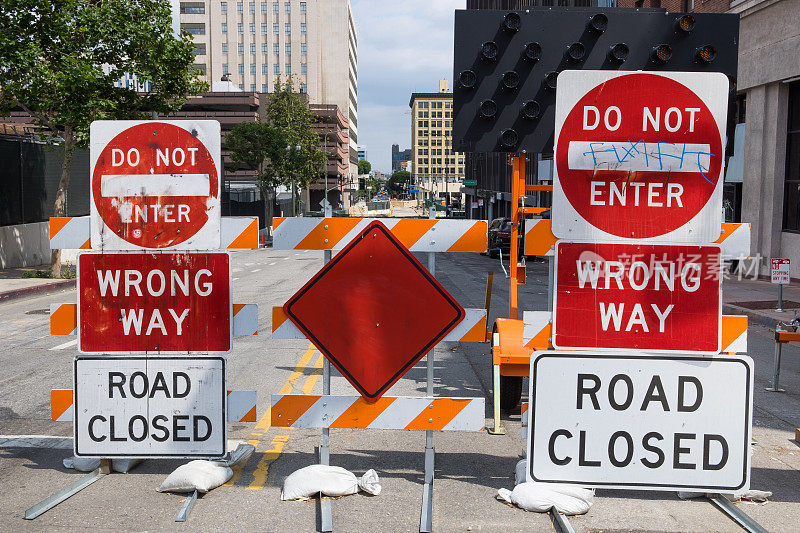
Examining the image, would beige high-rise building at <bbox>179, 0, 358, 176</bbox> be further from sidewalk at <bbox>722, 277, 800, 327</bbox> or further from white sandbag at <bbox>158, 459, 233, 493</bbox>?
white sandbag at <bbox>158, 459, 233, 493</bbox>

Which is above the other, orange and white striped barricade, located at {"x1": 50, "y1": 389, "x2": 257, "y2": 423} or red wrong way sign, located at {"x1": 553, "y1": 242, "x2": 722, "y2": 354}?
red wrong way sign, located at {"x1": 553, "y1": 242, "x2": 722, "y2": 354}

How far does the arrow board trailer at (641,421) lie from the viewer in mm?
4363

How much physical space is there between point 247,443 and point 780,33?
24.9m

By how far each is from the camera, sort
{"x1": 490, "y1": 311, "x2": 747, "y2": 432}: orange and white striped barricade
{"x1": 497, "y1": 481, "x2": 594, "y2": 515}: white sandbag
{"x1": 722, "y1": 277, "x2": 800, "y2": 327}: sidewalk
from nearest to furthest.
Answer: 1. {"x1": 490, "y1": 311, "x2": 747, "y2": 432}: orange and white striped barricade
2. {"x1": 497, "y1": 481, "x2": 594, "y2": 515}: white sandbag
3. {"x1": 722, "y1": 277, "x2": 800, "y2": 327}: sidewalk

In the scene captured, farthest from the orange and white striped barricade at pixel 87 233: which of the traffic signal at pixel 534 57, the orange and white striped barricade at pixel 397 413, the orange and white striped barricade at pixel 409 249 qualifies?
the traffic signal at pixel 534 57

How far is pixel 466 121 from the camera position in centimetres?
853

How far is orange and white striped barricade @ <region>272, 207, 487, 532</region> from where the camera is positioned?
547 centimetres

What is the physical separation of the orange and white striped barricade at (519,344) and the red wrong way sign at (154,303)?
2.12 meters

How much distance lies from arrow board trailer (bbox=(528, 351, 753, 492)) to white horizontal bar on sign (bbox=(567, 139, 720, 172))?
1.07m

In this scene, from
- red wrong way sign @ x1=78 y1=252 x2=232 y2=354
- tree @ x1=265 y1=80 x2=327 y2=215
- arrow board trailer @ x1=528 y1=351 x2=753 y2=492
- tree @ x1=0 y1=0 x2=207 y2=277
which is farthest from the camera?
tree @ x1=265 y1=80 x2=327 y2=215

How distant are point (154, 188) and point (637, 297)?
10.9ft

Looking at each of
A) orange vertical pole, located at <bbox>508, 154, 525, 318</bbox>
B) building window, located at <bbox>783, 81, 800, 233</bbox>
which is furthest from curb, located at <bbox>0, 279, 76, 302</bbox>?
building window, located at <bbox>783, 81, 800, 233</bbox>

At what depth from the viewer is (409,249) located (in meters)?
5.56

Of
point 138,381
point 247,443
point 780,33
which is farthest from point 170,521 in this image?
point 780,33
